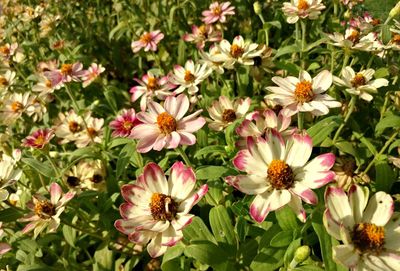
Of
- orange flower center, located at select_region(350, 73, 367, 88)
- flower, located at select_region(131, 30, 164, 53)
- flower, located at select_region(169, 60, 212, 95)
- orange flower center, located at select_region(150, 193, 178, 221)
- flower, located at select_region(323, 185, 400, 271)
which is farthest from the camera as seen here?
flower, located at select_region(131, 30, 164, 53)

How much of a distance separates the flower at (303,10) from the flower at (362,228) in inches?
58.1

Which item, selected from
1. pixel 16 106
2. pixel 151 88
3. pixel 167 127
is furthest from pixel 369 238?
pixel 16 106

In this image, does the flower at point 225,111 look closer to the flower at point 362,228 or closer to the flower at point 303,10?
the flower at point 303,10

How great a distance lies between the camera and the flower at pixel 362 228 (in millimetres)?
1254

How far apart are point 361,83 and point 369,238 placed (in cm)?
104

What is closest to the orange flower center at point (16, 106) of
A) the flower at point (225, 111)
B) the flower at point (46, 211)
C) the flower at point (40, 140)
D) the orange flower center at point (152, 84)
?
the flower at point (40, 140)

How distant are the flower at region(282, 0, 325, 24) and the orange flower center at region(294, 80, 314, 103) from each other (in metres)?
0.77

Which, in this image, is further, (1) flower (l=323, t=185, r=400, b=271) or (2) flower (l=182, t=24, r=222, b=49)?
(2) flower (l=182, t=24, r=222, b=49)

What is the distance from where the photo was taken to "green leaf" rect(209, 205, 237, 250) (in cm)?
171

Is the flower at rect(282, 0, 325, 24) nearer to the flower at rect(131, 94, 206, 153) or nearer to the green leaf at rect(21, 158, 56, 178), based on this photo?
the flower at rect(131, 94, 206, 153)

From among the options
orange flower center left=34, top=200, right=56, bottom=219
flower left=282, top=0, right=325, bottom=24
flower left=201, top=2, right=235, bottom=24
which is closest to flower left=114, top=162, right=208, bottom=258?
orange flower center left=34, top=200, right=56, bottom=219

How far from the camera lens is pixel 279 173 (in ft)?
4.90

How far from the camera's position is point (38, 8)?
389 cm

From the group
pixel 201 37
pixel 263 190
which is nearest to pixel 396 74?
pixel 263 190
